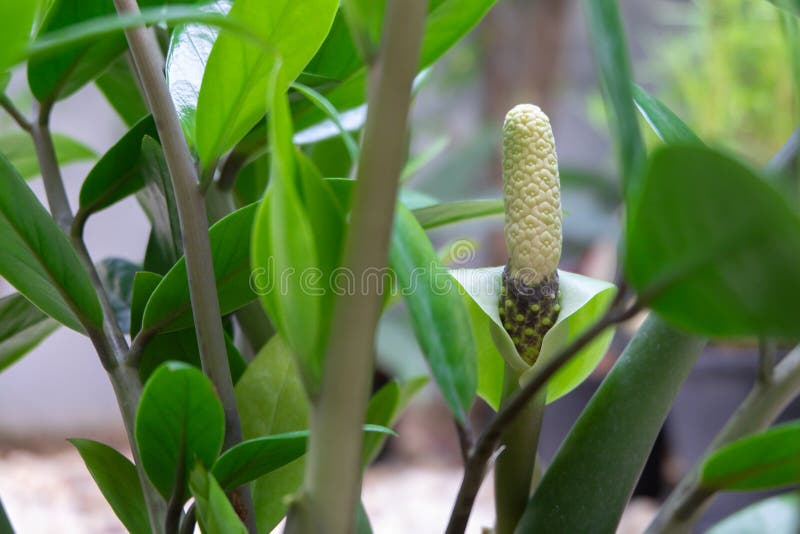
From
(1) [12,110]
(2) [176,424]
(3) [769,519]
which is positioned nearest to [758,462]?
(3) [769,519]

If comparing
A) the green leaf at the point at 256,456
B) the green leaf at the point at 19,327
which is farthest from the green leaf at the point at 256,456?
the green leaf at the point at 19,327

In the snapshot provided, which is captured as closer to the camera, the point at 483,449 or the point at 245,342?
the point at 483,449

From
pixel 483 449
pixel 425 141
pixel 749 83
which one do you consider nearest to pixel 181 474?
pixel 483 449

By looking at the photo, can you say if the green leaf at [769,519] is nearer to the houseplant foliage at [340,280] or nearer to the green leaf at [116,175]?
the houseplant foliage at [340,280]

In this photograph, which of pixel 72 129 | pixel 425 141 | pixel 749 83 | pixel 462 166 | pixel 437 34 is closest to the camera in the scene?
pixel 437 34

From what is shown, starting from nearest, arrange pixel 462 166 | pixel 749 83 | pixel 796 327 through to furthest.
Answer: pixel 796 327 → pixel 749 83 → pixel 462 166

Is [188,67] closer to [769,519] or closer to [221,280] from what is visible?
[221,280]

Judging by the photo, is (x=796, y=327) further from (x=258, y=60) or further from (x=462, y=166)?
(x=462, y=166)
